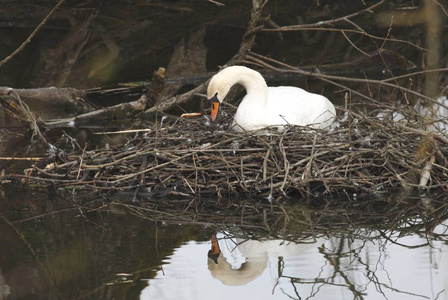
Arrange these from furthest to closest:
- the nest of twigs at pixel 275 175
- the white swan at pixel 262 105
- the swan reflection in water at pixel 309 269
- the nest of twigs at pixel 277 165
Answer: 1. the white swan at pixel 262 105
2. the nest of twigs at pixel 277 165
3. the nest of twigs at pixel 275 175
4. the swan reflection in water at pixel 309 269

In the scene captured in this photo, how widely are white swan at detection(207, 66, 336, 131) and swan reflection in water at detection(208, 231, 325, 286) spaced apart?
1347mm

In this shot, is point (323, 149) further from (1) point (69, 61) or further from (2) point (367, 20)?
(2) point (367, 20)

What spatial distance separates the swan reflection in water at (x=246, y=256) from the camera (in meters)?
5.27

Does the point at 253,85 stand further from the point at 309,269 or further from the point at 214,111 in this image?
the point at 309,269

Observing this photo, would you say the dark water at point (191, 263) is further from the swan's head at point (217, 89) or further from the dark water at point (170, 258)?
the swan's head at point (217, 89)

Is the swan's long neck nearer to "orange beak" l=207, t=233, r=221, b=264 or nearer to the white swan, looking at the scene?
the white swan

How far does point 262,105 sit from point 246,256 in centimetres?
195

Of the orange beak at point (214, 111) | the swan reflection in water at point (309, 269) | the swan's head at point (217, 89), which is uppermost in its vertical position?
the swan's head at point (217, 89)

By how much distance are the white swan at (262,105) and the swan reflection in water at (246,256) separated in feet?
4.42

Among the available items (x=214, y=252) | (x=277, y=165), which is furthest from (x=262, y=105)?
(x=214, y=252)

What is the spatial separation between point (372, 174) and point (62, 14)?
12269 mm

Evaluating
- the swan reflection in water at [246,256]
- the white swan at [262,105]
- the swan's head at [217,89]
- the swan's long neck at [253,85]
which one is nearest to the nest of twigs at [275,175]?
the white swan at [262,105]

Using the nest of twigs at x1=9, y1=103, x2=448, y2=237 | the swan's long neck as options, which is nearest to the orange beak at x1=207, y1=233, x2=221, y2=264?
the nest of twigs at x1=9, y1=103, x2=448, y2=237

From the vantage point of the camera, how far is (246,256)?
5.64 meters
